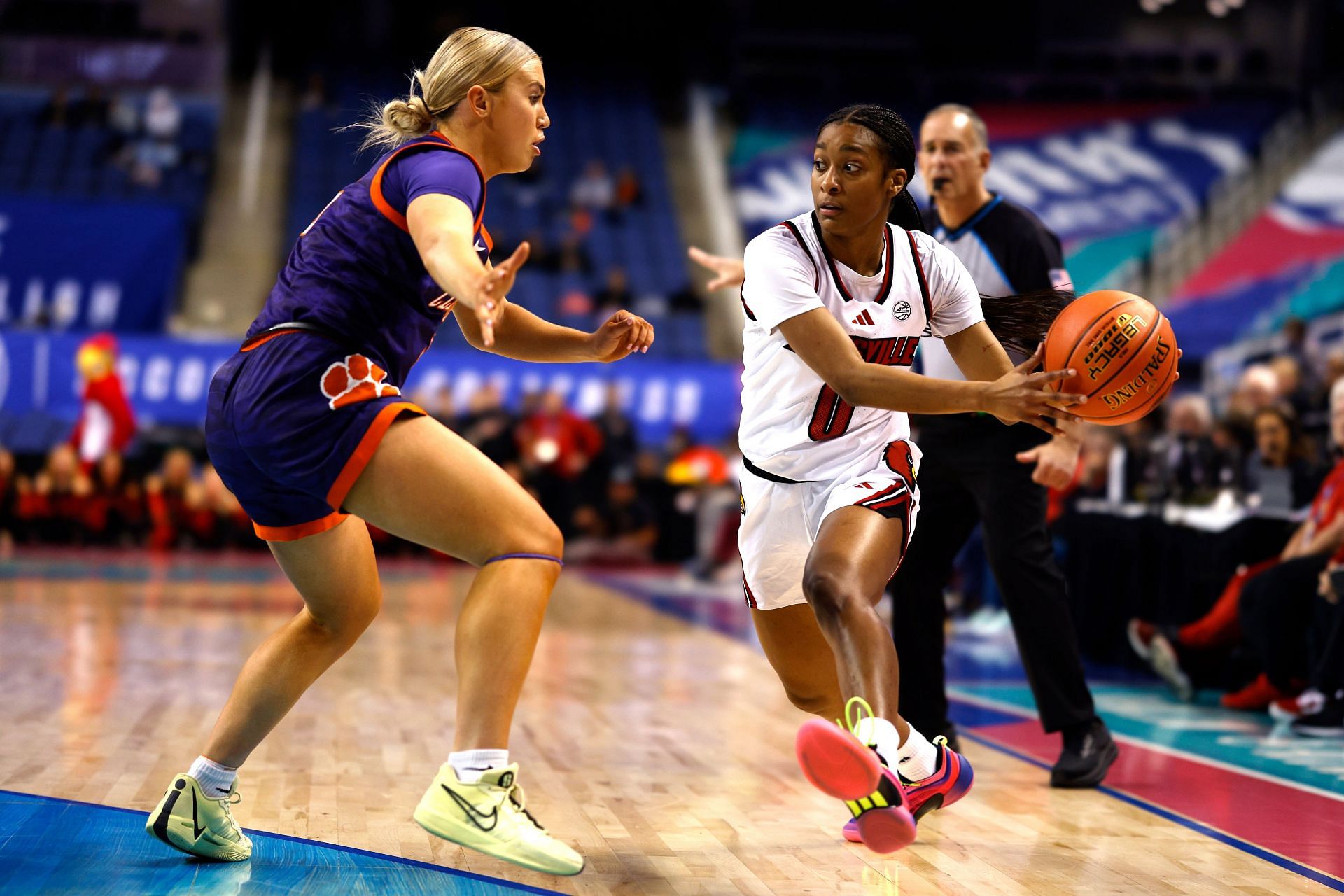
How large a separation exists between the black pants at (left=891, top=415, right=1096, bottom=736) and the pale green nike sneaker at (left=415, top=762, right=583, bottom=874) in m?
1.88

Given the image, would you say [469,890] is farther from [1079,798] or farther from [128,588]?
[128,588]

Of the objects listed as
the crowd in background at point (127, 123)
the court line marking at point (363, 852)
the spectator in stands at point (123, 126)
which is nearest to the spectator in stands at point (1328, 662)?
the court line marking at point (363, 852)

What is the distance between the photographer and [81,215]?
18406 millimetres

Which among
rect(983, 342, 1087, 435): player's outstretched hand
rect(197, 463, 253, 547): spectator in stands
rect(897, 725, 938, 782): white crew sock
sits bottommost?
rect(197, 463, 253, 547): spectator in stands

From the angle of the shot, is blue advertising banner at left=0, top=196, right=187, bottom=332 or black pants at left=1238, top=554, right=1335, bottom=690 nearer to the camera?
black pants at left=1238, top=554, right=1335, bottom=690

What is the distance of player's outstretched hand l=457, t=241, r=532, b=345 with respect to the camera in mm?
2568

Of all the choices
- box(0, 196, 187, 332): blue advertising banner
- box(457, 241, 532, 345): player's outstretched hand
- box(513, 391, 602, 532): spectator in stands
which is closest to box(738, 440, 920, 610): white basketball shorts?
box(457, 241, 532, 345): player's outstretched hand

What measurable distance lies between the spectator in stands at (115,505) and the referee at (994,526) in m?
11.9

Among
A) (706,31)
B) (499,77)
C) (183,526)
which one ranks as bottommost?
(183,526)

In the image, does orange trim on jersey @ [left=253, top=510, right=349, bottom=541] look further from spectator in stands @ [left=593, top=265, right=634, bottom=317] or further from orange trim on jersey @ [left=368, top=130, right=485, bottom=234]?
spectator in stands @ [left=593, top=265, right=634, bottom=317]

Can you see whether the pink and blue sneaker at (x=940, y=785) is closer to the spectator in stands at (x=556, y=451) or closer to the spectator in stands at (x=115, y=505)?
the spectator in stands at (x=556, y=451)

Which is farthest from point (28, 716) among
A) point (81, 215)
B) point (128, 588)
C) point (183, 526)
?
point (81, 215)

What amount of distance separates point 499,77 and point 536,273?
687 inches

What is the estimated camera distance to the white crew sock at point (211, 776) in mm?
3205
